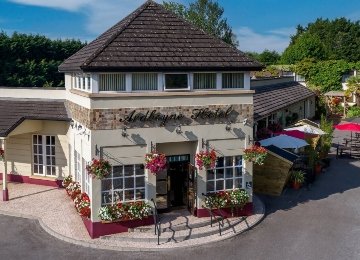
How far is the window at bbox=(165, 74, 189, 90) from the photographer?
14.2 meters

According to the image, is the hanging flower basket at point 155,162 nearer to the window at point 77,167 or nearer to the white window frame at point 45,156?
the window at point 77,167

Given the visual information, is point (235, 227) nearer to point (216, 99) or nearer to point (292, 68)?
point (216, 99)

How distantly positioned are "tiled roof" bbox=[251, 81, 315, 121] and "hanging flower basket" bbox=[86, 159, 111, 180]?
9859mm

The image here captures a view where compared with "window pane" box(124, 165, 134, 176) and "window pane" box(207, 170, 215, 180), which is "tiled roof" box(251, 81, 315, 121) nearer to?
"window pane" box(207, 170, 215, 180)

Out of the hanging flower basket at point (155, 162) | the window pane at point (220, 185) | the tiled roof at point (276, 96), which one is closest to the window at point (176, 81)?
the hanging flower basket at point (155, 162)

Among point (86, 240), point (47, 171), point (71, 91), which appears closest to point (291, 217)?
point (86, 240)

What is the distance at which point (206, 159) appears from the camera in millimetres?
14102

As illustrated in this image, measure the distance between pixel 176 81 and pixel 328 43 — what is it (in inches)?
3013

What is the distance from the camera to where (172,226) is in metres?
14.0

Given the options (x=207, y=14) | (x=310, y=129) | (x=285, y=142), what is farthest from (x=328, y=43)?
(x=285, y=142)

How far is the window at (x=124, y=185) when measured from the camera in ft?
45.1

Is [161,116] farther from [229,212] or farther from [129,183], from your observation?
[229,212]

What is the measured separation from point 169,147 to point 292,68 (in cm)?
3883

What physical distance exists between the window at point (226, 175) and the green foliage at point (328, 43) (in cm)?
5612
